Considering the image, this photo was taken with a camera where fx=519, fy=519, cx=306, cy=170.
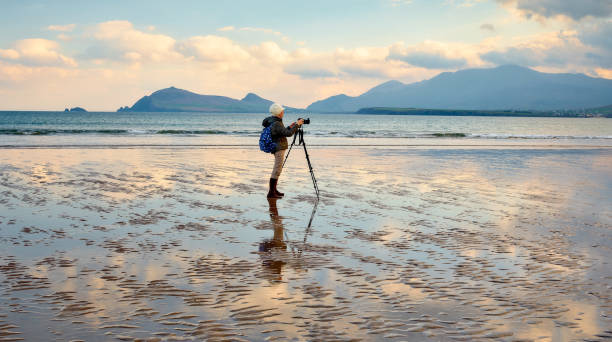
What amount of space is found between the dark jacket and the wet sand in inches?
49.5

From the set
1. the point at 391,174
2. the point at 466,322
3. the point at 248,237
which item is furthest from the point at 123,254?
the point at 391,174

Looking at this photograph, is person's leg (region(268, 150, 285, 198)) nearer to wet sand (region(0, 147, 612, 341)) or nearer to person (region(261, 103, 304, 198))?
person (region(261, 103, 304, 198))

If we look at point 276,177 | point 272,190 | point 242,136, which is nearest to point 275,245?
point 272,190

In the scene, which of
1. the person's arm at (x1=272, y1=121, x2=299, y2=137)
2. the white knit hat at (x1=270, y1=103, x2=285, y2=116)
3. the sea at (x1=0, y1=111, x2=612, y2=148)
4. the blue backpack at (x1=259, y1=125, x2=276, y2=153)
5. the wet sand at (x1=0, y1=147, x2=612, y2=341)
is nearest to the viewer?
the wet sand at (x1=0, y1=147, x2=612, y2=341)

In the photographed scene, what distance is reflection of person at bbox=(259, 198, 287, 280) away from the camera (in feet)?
19.7

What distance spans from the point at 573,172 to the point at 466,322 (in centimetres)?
1561

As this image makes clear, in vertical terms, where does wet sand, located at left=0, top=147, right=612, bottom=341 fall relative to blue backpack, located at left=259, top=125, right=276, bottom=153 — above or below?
below

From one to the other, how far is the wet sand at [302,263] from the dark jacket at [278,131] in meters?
1.26

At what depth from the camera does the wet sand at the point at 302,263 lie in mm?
4289

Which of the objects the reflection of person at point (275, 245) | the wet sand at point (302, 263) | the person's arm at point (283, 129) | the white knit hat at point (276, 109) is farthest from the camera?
the white knit hat at point (276, 109)

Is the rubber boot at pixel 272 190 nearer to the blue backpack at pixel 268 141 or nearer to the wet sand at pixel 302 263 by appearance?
the wet sand at pixel 302 263

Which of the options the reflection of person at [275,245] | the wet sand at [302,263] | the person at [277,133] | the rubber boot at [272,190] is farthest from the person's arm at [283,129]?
the reflection of person at [275,245]

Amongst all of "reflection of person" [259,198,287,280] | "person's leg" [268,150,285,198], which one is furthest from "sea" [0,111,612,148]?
"reflection of person" [259,198,287,280]

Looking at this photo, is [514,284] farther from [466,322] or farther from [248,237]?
[248,237]
